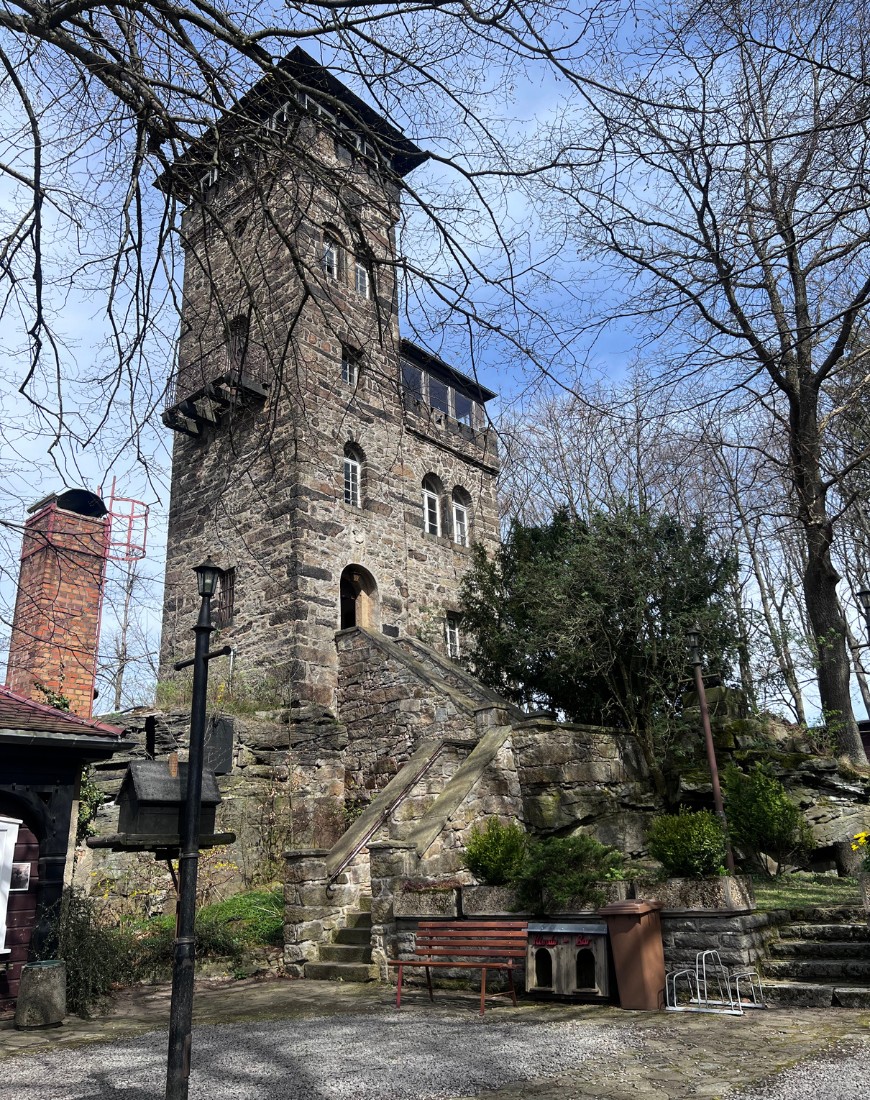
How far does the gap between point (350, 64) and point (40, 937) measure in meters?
8.30

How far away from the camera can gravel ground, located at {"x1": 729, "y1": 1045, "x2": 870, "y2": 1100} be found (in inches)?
162

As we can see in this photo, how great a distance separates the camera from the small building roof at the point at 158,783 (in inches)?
162

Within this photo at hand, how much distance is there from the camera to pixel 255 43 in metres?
4.18

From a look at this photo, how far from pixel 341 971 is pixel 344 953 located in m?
0.27

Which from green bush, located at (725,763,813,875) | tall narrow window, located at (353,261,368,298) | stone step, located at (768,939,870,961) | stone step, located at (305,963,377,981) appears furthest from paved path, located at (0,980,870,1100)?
tall narrow window, located at (353,261,368,298)

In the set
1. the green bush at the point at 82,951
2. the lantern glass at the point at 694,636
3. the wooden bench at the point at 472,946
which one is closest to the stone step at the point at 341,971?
the wooden bench at the point at 472,946

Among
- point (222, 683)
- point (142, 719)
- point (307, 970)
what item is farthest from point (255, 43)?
point (222, 683)

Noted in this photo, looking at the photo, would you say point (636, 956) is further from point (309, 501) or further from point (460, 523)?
point (460, 523)

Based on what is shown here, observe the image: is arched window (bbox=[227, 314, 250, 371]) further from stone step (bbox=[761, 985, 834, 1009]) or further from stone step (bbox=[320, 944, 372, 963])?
stone step (bbox=[320, 944, 372, 963])

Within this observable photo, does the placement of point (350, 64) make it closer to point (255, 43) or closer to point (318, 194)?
point (255, 43)

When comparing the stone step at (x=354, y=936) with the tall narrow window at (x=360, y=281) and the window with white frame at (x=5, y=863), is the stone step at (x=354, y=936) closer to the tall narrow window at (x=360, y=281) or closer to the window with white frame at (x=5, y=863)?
the window with white frame at (x=5, y=863)

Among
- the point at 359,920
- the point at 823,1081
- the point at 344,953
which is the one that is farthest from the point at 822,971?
the point at 359,920

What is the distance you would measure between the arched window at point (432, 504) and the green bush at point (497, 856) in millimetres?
10372

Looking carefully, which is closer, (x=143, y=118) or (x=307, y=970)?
(x=143, y=118)
